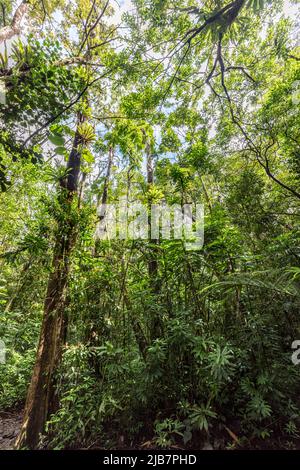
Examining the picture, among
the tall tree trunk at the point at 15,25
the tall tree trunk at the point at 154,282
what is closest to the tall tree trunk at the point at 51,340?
the tall tree trunk at the point at 154,282

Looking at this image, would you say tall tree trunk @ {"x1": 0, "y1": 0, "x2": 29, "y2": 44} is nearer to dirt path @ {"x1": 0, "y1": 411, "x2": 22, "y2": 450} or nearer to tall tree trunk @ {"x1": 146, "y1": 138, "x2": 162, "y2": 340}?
tall tree trunk @ {"x1": 146, "y1": 138, "x2": 162, "y2": 340}

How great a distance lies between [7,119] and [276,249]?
3.04 meters

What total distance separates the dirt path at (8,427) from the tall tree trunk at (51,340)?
88cm

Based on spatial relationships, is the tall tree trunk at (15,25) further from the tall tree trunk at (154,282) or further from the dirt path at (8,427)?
the dirt path at (8,427)

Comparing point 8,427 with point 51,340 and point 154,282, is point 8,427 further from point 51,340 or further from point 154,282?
point 154,282

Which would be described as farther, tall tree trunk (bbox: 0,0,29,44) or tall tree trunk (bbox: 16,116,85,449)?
tall tree trunk (bbox: 0,0,29,44)

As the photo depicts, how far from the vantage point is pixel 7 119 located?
1.66 meters

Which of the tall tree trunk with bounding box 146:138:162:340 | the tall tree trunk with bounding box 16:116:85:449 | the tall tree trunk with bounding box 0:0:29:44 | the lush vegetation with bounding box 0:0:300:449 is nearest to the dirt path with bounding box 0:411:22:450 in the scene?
the lush vegetation with bounding box 0:0:300:449

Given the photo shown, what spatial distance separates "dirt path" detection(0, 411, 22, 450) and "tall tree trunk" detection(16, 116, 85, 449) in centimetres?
88

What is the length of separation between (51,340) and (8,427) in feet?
6.40

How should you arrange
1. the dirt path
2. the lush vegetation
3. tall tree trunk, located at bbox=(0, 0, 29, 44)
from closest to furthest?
the lush vegetation
the dirt path
tall tree trunk, located at bbox=(0, 0, 29, 44)

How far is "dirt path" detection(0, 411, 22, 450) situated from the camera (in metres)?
2.63

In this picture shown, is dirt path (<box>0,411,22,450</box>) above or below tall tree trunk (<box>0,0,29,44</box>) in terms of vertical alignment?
below

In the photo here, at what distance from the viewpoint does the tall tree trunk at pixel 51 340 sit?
205 cm
